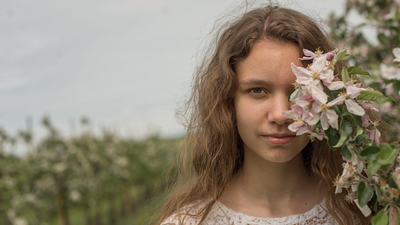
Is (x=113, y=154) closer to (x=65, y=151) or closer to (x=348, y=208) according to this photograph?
(x=65, y=151)

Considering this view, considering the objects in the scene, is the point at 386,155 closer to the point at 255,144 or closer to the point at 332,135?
the point at 332,135

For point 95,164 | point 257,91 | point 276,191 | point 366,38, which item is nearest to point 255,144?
point 257,91

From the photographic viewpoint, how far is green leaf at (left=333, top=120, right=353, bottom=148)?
41.1 inches

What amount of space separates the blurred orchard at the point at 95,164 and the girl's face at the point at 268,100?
0.37 metres

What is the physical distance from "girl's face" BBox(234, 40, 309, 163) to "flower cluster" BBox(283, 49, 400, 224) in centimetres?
29

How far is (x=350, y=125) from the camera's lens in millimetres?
1084

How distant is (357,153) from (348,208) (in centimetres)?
75

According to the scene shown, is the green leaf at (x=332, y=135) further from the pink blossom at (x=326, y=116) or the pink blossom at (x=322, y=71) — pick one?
the pink blossom at (x=322, y=71)

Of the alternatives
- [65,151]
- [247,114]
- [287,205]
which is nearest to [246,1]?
[247,114]

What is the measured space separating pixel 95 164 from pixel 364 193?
342 inches

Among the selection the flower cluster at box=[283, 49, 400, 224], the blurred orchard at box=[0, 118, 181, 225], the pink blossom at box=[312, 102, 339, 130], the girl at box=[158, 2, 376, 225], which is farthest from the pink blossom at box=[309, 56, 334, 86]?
the blurred orchard at box=[0, 118, 181, 225]

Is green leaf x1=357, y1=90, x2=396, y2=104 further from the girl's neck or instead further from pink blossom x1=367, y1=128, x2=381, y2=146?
the girl's neck

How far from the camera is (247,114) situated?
1572mm

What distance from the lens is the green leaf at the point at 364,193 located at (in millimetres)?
1064
